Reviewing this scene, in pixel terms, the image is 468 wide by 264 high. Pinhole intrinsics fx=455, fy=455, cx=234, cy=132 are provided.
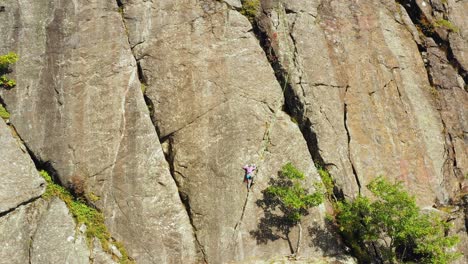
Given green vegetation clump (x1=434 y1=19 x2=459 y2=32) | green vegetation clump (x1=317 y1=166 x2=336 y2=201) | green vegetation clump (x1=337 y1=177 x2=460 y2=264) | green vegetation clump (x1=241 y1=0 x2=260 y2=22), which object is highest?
green vegetation clump (x1=241 y1=0 x2=260 y2=22)

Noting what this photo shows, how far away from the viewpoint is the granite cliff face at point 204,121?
17.1 meters

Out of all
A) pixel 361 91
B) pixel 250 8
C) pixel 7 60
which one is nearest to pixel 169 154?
pixel 7 60

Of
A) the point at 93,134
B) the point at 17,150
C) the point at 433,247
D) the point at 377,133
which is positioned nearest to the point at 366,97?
the point at 377,133

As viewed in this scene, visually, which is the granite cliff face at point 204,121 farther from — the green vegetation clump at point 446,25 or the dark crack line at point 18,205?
the green vegetation clump at point 446,25

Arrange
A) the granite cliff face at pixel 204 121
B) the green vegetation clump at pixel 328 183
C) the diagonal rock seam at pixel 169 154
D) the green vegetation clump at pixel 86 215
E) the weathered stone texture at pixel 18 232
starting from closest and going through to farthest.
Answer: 1. the weathered stone texture at pixel 18 232
2. the green vegetation clump at pixel 86 215
3. the granite cliff face at pixel 204 121
4. the diagonal rock seam at pixel 169 154
5. the green vegetation clump at pixel 328 183

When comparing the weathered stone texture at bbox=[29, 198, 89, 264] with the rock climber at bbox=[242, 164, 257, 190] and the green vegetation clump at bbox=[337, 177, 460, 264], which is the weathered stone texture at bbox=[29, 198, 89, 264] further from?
the green vegetation clump at bbox=[337, 177, 460, 264]

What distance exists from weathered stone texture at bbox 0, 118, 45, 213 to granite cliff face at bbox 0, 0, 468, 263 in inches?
1.9

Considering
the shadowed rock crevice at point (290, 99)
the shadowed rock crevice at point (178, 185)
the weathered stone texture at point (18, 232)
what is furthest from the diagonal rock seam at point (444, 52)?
the weathered stone texture at point (18, 232)

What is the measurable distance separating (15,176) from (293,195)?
10.1 m

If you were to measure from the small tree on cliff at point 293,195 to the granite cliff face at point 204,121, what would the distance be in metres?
0.44

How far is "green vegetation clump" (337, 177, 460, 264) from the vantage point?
52.5ft

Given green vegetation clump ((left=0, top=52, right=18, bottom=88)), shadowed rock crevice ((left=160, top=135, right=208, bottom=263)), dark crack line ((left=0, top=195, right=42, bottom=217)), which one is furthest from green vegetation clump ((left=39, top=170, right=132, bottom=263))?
green vegetation clump ((left=0, top=52, right=18, bottom=88))

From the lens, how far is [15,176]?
16.3 meters

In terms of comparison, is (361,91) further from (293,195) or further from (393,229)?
(393,229)
